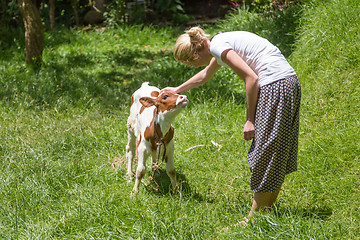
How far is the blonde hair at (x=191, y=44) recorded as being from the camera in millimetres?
3041

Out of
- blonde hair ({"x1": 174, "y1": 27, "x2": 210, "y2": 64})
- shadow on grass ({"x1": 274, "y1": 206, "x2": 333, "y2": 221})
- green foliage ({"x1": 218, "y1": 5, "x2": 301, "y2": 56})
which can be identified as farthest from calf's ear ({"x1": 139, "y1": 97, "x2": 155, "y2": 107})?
green foliage ({"x1": 218, "y1": 5, "x2": 301, "y2": 56})

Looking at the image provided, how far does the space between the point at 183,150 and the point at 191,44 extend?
203 centimetres

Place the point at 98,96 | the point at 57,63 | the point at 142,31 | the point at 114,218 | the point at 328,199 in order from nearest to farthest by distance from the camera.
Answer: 1. the point at 114,218
2. the point at 328,199
3. the point at 98,96
4. the point at 57,63
5. the point at 142,31

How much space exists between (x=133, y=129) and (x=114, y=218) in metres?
1.25

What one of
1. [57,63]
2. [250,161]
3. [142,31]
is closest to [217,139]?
[250,161]

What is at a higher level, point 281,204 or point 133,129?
point 133,129

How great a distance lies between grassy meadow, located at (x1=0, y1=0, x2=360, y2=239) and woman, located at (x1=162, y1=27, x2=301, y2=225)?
40 centimetres

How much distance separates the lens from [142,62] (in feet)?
28.3

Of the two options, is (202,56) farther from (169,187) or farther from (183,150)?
(183,150)

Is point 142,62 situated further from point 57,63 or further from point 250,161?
point 250,161

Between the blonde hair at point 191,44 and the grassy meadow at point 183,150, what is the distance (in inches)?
52.3

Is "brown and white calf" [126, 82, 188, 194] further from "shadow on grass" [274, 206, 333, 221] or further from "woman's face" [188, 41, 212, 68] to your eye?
"shadow on grass" [274, 206, 333, 221]

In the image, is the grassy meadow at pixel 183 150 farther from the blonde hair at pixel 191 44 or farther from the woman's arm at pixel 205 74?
the blonde hair at pixel 191 44

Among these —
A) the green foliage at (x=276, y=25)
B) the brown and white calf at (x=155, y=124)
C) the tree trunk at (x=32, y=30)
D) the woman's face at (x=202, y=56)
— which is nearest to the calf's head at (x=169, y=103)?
the brown and white calf at (x=155, y=124)
